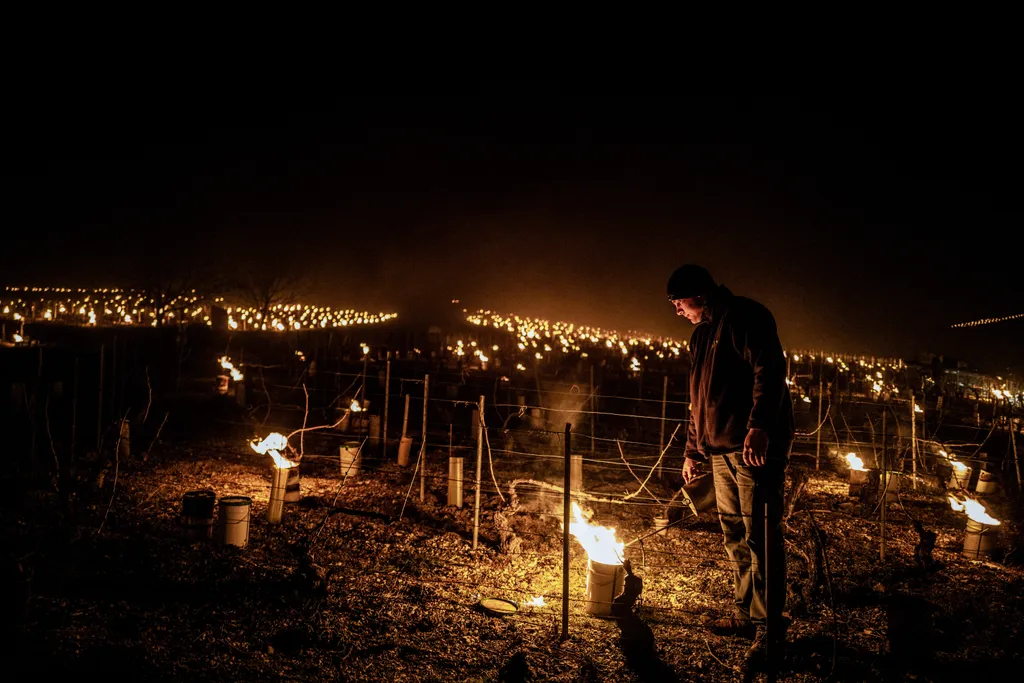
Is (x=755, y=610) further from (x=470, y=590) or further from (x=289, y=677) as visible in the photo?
(x=289, y=677)

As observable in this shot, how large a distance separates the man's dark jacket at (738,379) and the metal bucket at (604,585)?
122 cm

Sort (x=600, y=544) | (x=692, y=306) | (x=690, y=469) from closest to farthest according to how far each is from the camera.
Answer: (x=692, y=306) < (x=690, y=469) < (x=600, y=544)

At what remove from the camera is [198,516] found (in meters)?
6.29

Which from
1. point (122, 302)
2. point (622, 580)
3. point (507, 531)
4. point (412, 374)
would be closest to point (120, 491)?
point (507, 531)

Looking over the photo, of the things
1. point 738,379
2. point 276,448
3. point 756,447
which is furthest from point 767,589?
point 276,448

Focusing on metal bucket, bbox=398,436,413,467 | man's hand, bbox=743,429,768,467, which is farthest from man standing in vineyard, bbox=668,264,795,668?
metal bucket, bbox=398,436,413,467

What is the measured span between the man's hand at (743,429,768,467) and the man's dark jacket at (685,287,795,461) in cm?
5

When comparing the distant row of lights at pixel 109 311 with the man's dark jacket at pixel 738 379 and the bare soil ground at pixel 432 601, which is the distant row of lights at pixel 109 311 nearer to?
the bare soil ground at pixel 432 601

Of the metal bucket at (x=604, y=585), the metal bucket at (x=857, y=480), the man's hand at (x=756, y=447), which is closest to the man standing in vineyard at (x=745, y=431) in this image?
the man's hand at (x=756, y=447)

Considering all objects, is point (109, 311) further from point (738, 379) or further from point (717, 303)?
point (738, 379)

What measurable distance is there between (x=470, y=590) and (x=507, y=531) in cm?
128

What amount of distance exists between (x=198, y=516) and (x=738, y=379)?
542 cm

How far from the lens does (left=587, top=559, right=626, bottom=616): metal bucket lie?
4.80 meters

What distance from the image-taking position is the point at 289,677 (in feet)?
12.5
